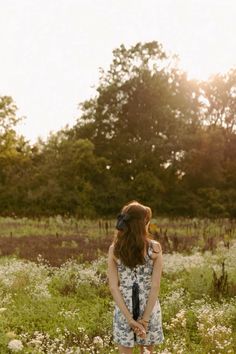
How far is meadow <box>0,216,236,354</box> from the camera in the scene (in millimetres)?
8750

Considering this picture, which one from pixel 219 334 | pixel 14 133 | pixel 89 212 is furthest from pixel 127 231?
pixel 14 133

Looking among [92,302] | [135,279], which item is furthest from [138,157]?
[135,279]

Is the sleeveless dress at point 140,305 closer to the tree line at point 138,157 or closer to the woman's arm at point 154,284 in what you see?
the woman's arm at point 154,284

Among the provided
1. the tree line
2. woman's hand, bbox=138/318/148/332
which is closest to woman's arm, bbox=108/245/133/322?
woman's hand, bbox=138/318/148/332

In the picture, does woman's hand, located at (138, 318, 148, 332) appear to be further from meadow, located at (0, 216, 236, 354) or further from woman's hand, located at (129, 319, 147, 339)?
meadow, located at (0, 216, 236, 354)

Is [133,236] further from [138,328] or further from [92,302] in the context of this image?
[92,302]

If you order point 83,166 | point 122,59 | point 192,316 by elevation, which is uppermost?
point 122,59

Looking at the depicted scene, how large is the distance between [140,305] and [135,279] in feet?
0.97

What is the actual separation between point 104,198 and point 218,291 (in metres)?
31.8

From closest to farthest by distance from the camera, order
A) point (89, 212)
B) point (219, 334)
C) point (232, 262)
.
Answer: point (219, 334) < point (232, 262) < point (89, 212)

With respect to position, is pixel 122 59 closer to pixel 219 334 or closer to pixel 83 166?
pixel 83 166

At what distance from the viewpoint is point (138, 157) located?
149ft

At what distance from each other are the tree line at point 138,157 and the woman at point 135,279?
1353 inches

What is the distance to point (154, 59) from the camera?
48.5 metres
